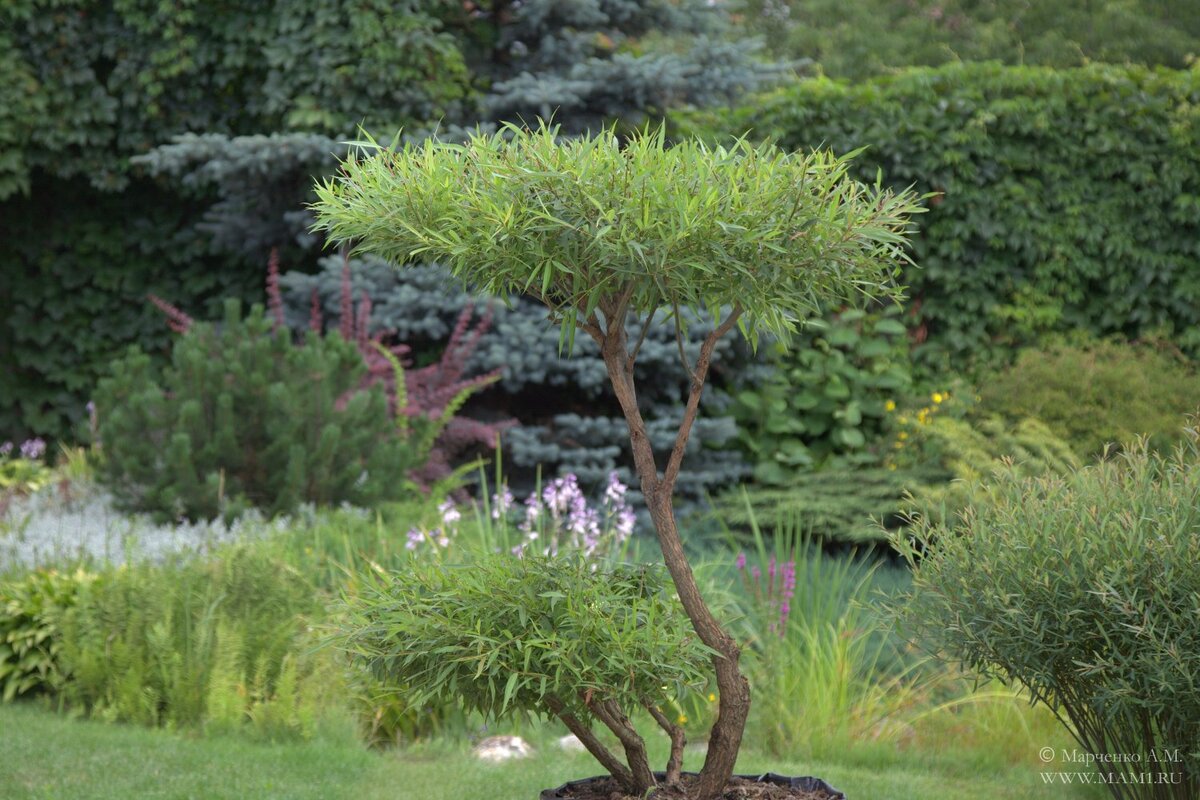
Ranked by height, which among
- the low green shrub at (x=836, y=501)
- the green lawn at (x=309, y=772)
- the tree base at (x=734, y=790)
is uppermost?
the tree base at (x=734, y=790)

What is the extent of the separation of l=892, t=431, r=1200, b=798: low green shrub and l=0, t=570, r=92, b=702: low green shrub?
144 inches

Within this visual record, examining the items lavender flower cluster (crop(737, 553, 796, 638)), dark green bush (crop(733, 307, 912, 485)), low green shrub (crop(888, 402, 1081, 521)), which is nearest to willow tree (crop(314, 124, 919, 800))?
lavender flower cluster (crop(737, 553, 796, 638))

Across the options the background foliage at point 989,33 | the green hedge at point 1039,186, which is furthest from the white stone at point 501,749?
the background foliage at point 989,33

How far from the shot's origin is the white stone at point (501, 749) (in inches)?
169

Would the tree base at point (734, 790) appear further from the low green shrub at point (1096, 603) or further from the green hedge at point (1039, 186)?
the green hedge at point (1039, 186)

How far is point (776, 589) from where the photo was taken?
4965 millimetres

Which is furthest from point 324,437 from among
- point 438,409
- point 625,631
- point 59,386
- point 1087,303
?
point 1087,303

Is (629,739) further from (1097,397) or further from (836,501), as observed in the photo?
(1097,397)

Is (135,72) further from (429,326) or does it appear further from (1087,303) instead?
(1087,303)

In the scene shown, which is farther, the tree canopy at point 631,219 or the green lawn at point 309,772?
the green lawn at point 309,772

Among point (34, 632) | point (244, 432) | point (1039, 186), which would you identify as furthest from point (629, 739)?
point (1039, 186)

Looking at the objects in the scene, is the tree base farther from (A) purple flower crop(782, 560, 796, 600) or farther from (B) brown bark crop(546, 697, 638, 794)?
(A) purple flower crop(782, 560, 796, 600)

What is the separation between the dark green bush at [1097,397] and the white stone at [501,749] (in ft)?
13.1

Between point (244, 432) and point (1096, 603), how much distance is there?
490 centimetres
